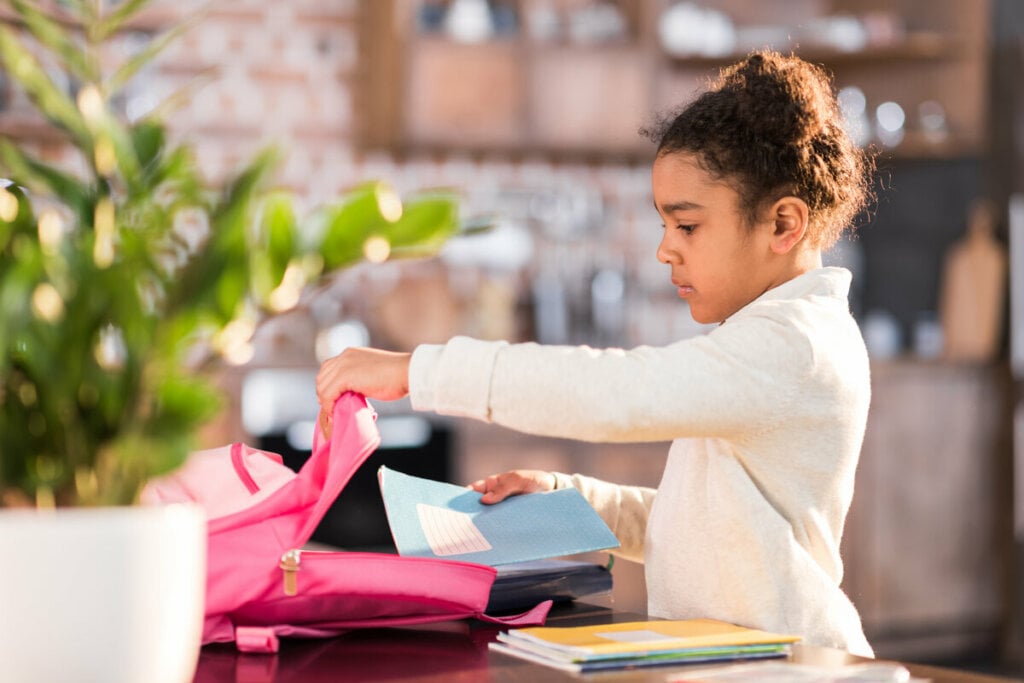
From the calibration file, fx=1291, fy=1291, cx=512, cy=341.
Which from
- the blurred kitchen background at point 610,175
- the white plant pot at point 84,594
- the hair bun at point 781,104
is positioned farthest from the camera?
the blurred kitchen background at point 610,175

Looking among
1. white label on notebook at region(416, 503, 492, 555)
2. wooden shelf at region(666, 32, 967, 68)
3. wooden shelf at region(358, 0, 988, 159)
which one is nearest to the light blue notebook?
white label on notebook at region(416, 503, 492, 555)

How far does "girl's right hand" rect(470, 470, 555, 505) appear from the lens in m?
1.31

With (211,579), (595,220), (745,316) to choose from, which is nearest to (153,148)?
(211,579)

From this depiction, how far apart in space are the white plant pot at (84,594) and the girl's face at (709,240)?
913mm

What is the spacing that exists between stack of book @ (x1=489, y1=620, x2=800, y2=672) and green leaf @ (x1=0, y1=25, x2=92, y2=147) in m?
0.49

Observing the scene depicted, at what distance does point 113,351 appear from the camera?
0.71 metres

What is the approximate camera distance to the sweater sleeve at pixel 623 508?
150 cm

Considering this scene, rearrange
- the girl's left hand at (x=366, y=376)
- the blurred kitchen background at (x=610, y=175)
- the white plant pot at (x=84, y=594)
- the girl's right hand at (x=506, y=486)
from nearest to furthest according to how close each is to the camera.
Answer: the white plant pot at (x=84, y=594), the girl's left hand at (x=366, y=376), the girl's right hand at (x=506, y=486), the blurred kitchen background at (x=610, y=175)

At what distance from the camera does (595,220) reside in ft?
15.7

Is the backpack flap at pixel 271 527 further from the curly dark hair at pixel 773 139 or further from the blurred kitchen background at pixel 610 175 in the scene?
the blurred kitchen background at pixel 610 175

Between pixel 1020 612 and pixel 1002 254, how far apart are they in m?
1.27

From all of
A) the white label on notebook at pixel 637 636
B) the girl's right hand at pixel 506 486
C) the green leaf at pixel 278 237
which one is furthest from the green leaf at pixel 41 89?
the girl's right hand at pixel 506 486

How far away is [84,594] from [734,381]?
65cm

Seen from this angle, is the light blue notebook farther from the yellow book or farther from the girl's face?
the girl's face
